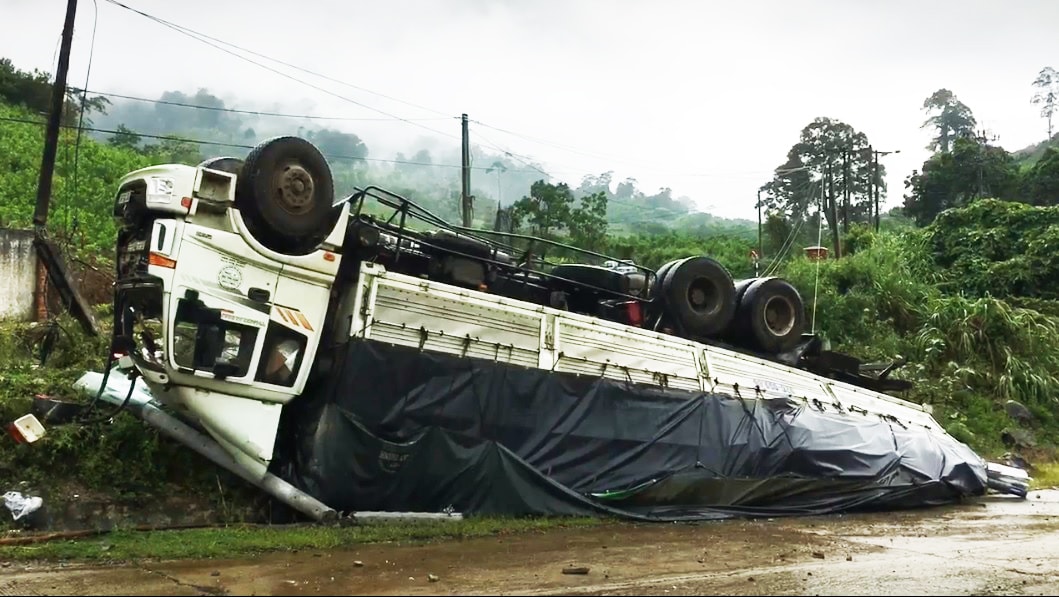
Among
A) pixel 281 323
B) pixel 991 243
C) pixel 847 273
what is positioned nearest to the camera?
pixel 281 323

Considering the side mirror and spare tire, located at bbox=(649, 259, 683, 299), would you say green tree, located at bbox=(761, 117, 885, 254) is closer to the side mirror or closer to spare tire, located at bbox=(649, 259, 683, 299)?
spare tire, located at bbox=(649, 259, 683, 299)

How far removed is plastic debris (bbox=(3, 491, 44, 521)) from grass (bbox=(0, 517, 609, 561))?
32.9 inches

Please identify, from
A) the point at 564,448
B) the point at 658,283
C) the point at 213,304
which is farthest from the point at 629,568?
the point at 658,283

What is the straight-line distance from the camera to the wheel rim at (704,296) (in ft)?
39.5

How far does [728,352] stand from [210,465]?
21.6 feet

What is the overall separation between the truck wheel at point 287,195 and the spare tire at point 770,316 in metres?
6.32

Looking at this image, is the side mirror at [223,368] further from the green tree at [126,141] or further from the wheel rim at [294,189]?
the green tree at [126,141]

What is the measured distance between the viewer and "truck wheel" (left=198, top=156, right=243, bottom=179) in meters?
8.50

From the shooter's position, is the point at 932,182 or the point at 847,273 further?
the point at 932,182

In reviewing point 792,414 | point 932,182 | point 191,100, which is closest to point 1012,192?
point 932,182

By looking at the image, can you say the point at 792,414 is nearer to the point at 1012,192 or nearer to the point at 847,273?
the point at 847,273

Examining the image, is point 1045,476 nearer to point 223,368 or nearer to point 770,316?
point 770,316

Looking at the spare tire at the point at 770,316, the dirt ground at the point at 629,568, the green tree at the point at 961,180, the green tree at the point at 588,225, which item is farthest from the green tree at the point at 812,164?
the dirt ground at the point at 629,568

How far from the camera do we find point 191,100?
350 feet
